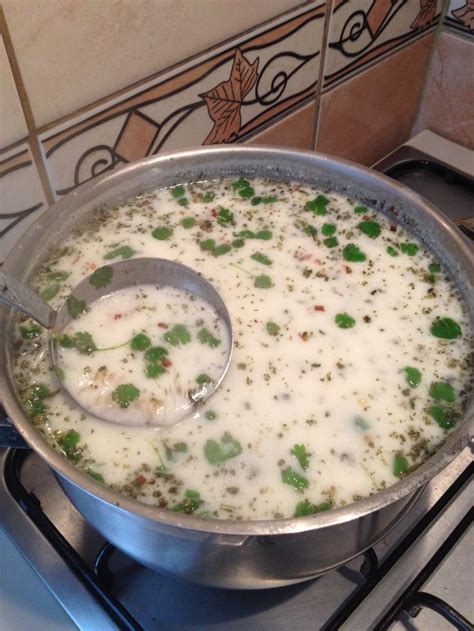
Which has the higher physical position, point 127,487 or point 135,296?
point 135,296

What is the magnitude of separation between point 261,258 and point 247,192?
0.10 meters

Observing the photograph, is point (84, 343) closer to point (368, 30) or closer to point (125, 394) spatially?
point (125, 394)

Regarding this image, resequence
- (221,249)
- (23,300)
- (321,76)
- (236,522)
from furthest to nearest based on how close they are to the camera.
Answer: (321,76), (221,249), (23,300), (236,522)

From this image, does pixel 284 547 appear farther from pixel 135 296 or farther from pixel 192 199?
pixel 192 199

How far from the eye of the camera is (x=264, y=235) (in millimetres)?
789

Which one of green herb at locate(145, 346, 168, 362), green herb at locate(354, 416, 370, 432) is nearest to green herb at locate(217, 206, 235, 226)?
green herb at locate(145, 346, 168, 362)

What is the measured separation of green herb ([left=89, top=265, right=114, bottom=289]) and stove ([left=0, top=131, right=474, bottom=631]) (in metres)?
A: 0.24

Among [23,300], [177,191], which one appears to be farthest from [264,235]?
[23,300]

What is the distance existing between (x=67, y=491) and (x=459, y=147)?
101 centimetres

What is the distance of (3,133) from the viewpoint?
64 centimetres

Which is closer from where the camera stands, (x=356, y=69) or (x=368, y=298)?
(x=368, y=298)

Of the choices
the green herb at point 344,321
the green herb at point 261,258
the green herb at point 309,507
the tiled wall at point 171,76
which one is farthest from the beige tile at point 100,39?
the green herb at point 309,507

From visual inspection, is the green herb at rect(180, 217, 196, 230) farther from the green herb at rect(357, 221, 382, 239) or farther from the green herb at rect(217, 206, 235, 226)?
the green herb at rect(357, 221, 382, 239)

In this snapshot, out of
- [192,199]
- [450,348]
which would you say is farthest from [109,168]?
[450,348]
